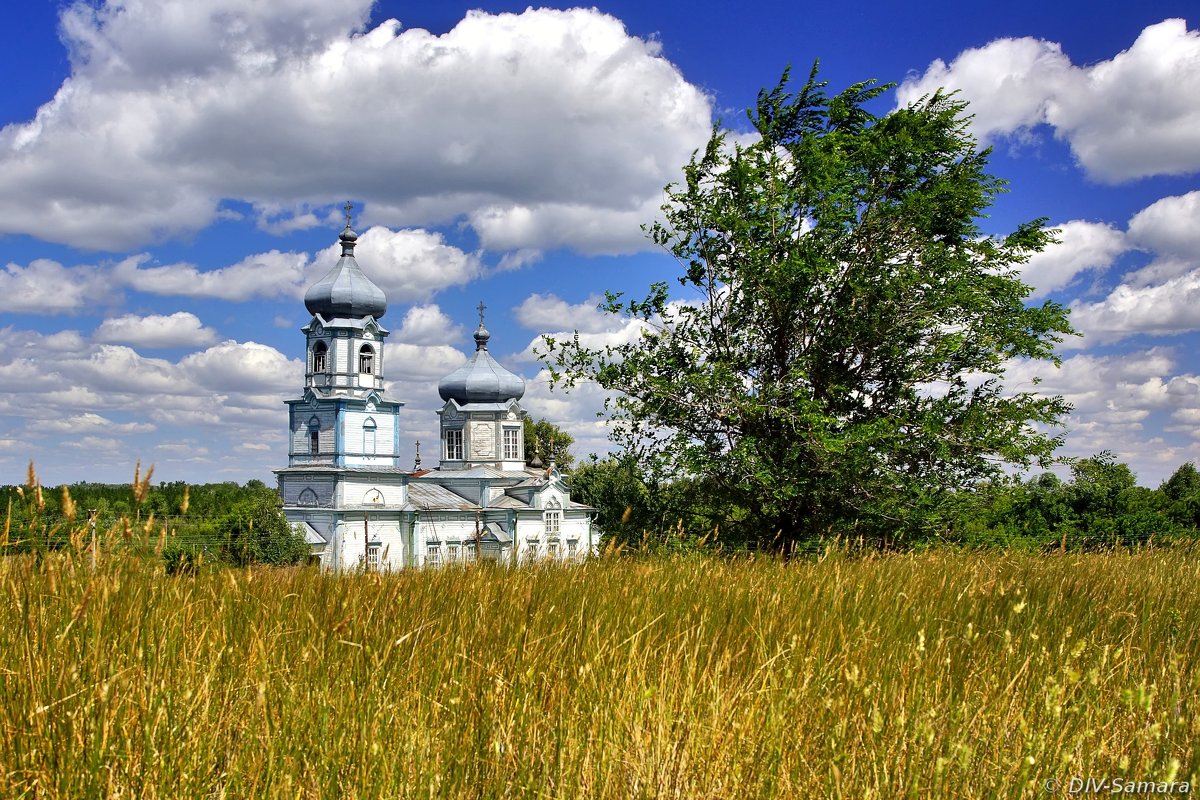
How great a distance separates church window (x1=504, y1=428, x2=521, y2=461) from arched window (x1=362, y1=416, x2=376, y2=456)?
11.7 meters

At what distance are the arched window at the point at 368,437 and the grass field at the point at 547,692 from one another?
44842 millimetres


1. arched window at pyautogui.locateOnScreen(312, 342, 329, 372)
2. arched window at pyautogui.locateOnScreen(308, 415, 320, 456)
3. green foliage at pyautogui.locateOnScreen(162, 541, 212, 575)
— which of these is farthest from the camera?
arched window at pyautogui.locateOnScreen(312, 342, 329, 372)

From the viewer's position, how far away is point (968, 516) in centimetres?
1277

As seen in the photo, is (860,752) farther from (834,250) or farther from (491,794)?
(834,250)

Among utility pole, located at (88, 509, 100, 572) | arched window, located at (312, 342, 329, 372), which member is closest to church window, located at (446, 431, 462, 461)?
arched window, located at (312, 342, 329, 372)

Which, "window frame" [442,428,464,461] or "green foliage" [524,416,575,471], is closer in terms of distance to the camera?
"window frame" [442,428,464,461]

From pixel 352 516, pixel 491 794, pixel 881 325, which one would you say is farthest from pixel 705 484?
pixel 352 516

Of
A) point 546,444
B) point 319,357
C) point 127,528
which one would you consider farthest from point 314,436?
point 127,528

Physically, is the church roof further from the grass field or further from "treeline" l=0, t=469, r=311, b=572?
the grass field

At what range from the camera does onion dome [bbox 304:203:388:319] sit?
49250 mm

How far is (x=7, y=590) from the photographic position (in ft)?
12.0

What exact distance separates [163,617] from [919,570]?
14.8ft

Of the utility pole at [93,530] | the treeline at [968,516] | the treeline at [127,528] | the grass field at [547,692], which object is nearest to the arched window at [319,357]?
the treeline at [968,516]

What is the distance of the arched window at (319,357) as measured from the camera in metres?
49.2
